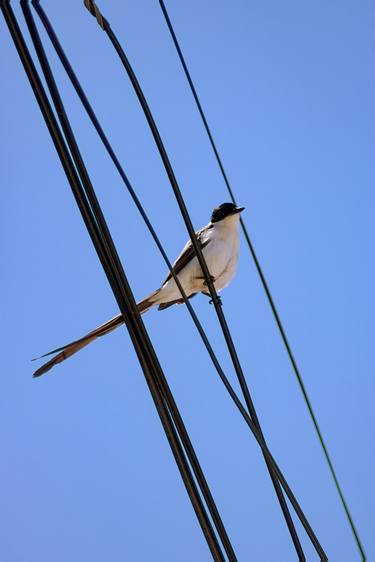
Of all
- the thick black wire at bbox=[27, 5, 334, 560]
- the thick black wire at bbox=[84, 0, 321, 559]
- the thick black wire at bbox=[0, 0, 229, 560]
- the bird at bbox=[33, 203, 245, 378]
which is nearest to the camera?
the thick black wire at bbox=[0, 0, 229, 560]

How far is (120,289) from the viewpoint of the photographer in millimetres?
2787

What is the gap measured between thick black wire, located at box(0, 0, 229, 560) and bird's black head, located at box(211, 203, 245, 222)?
380cm

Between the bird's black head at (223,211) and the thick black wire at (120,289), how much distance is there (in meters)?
3.80

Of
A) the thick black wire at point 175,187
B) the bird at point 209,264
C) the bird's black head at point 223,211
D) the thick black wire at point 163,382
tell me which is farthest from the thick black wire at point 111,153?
the bird's black head at point 223,211

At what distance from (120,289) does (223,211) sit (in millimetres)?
3944

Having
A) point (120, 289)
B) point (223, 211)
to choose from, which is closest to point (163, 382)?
point (120, 289)

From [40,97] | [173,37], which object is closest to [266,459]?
[40,97]

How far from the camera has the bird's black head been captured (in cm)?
655

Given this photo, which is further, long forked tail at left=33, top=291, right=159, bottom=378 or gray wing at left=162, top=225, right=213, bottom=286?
gray wing at left=162, top=225, right=213, bottom=286

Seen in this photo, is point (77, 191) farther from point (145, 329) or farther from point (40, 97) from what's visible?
point (145, 329)

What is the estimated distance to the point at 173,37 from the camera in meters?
3.78

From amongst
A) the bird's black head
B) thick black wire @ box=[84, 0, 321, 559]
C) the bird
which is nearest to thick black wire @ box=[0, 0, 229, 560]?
thick black wire @ box=[84, 0, 321, 559]

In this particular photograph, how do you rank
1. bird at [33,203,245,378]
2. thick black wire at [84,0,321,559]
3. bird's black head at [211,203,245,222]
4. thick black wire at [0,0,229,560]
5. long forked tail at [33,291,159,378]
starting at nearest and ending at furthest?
thick black wire at [0,0,229,560], thick black wire at [84,0,321,559], long forked tail at [33,291,159,378], bird at [33,203,245,378], bird's black head at [211,203,245,222]

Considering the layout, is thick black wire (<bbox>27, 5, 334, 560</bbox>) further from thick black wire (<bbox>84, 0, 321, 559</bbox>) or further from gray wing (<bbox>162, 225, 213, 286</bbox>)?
gray wing (<bbox>162, 225, 213, 286</bbox>)
